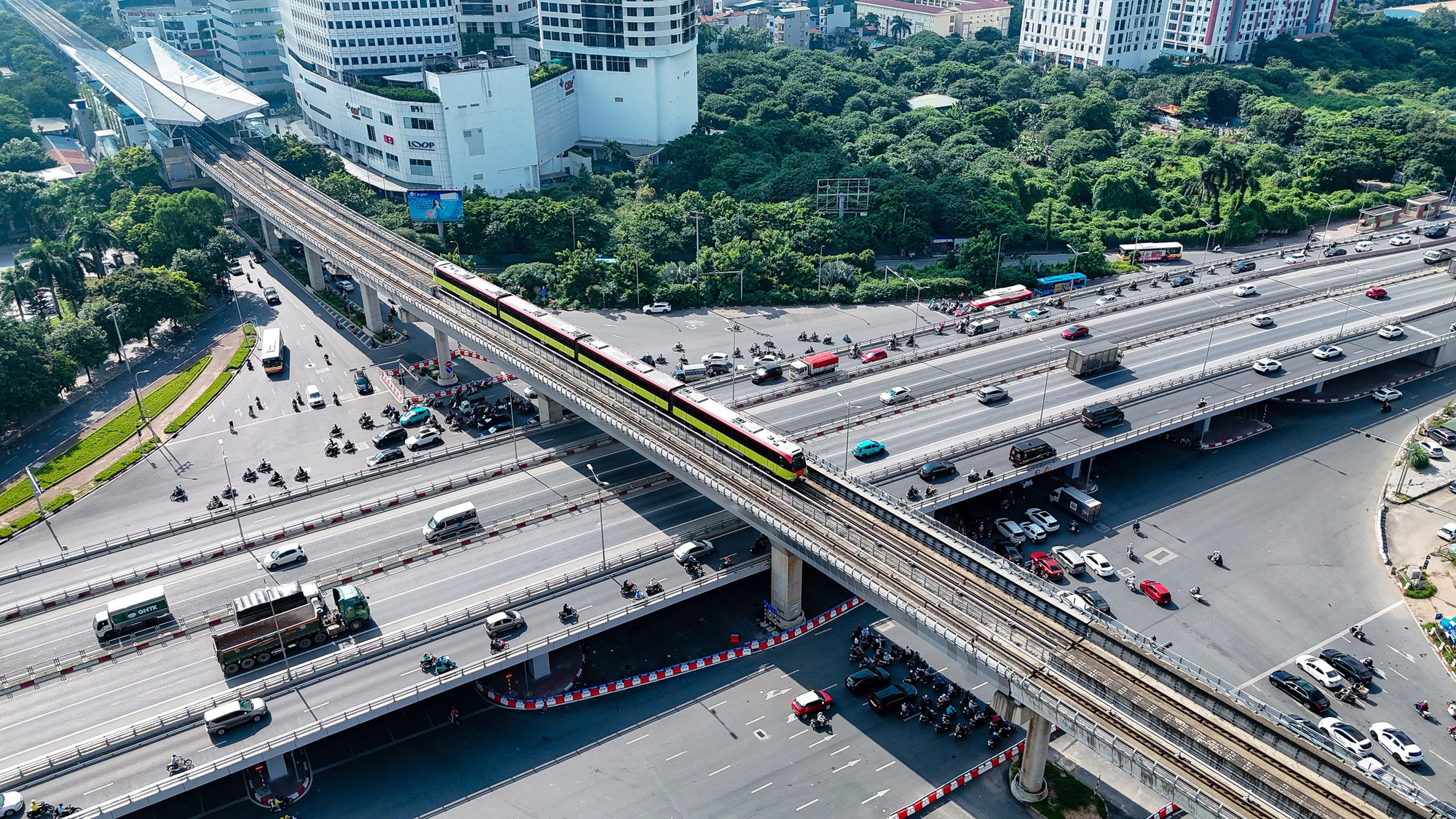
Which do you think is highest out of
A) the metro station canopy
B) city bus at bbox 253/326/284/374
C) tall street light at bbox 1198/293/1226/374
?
the metro station canopy

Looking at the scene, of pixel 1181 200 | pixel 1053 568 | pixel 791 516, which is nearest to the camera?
pixel 791 516

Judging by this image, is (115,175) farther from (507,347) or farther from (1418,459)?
(1418,459)

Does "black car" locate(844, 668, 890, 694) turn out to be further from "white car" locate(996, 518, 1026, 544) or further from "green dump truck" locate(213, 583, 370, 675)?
"green dump truck" locate(213, 583, 370, 675)

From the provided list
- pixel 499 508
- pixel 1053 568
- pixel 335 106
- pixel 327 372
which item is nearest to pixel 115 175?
pixel 335 106

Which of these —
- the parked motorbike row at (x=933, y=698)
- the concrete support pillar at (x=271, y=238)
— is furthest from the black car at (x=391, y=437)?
the concrete support pillar at (x=271, y=238)

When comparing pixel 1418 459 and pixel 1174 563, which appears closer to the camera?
pixel 1174 563

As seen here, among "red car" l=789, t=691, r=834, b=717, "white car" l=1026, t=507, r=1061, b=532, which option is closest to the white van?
"red car" l=789, t=691, r=834, b=717

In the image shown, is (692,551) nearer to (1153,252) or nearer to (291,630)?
(291,630)
